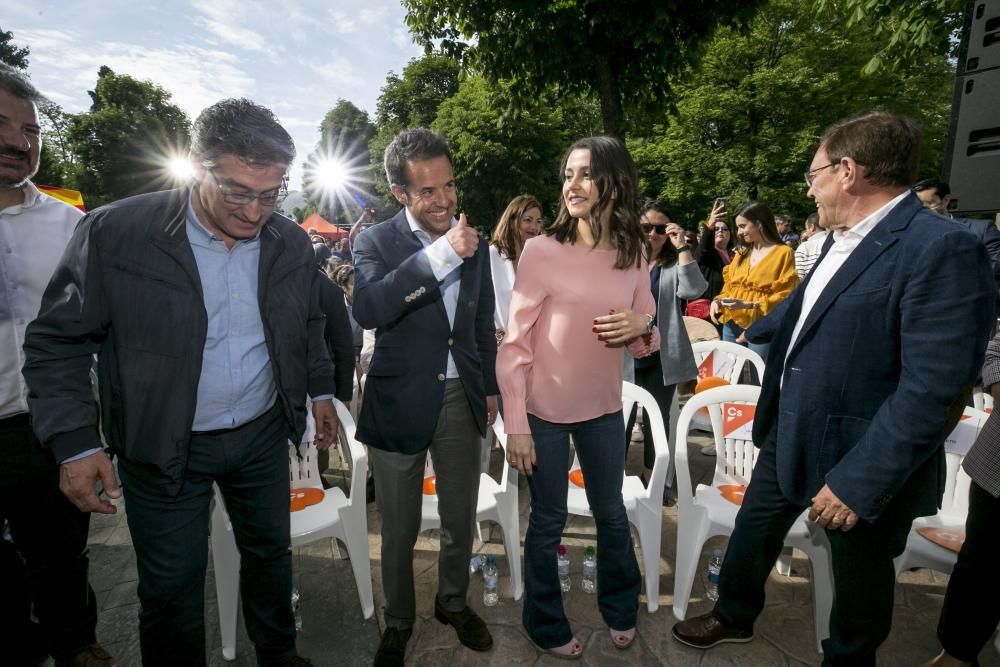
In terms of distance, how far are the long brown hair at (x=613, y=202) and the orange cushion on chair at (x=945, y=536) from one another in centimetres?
182

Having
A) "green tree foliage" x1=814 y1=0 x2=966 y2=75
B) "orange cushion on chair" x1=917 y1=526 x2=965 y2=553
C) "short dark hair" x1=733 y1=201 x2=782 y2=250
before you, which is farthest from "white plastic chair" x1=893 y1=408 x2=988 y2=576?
A: "green tree foliage" x1=814 y1=0 x2=966 y2=75

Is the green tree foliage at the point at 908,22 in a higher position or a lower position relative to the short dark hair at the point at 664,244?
higher

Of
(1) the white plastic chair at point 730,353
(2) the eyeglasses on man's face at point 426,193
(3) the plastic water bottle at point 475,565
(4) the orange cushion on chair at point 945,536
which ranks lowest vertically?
(3) the plastic water bottle at point 475,565

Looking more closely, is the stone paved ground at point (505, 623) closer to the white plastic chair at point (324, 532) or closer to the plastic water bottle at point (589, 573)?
the plastic water bottle at point (589, 573)

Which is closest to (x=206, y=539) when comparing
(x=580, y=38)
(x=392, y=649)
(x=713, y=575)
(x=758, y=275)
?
(x=392, y=649)

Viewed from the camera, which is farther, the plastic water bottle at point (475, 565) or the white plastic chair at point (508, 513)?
the plastic water bottle at point (475, 565)

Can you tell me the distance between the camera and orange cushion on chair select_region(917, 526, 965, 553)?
7.25ft

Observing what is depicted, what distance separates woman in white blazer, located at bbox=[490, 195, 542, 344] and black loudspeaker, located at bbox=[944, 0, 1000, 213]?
2.74 metres

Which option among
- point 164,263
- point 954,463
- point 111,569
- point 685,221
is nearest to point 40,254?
point 164,263

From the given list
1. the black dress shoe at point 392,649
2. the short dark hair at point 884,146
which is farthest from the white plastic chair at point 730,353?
the black dress shoe at point 392,649

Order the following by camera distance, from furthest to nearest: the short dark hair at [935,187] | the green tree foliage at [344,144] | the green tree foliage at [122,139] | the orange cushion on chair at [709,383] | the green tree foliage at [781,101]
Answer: the green tree foliage at [344,144] → the green tree foliage at [122,139] → the green tree foliage at [781,101] → the short dark hair at [935,187] → the orange cushion on chair at [709,383]

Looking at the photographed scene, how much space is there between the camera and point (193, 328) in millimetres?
1668

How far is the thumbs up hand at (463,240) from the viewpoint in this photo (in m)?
1.80

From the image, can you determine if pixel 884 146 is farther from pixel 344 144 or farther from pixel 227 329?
pixel 344 144
